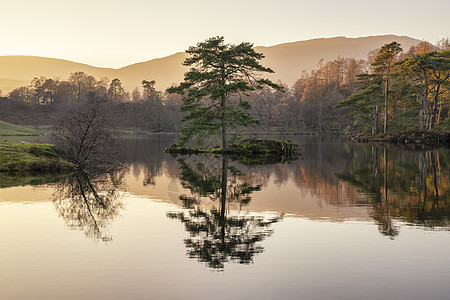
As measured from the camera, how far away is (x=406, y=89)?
70.1 meters

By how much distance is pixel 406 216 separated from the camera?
43.1 feet

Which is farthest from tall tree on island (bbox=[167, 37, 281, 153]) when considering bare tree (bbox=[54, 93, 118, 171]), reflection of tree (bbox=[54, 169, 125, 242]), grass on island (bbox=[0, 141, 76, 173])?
reflection of tree (bbox=[54, 169, 125, 242])

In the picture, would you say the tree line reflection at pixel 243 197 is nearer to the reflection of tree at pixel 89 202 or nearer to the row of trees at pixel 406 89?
the reflection of tree at pixel 89 202

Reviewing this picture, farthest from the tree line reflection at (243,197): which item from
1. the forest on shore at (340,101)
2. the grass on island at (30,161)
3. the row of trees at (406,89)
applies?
the row of trees at (406,89)

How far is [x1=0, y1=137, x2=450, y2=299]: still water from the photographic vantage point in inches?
291

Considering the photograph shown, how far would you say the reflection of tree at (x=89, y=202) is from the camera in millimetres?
12231

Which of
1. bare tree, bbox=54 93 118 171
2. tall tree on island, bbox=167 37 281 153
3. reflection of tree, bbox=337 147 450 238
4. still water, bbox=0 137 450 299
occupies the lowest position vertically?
still water, bbox=0 137 450 299

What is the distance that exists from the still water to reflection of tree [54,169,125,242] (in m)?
0.05

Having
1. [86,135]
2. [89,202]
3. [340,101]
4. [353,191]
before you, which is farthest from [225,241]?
[340,101]

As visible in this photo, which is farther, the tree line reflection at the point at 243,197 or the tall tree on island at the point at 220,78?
the tall tree on island at the point at 220,78

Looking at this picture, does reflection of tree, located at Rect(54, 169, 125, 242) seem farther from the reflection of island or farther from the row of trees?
the row of trees

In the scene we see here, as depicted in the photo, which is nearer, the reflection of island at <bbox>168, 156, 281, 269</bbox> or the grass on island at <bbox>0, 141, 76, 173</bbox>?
the reflection of island at <bbox>168, 156, 281, 269</bbox>

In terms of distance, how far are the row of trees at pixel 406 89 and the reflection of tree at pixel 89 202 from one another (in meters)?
53.7

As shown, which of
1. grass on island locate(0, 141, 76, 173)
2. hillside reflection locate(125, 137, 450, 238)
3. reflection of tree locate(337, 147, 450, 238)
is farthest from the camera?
grass on island locate(0, 141, 76, 173)
